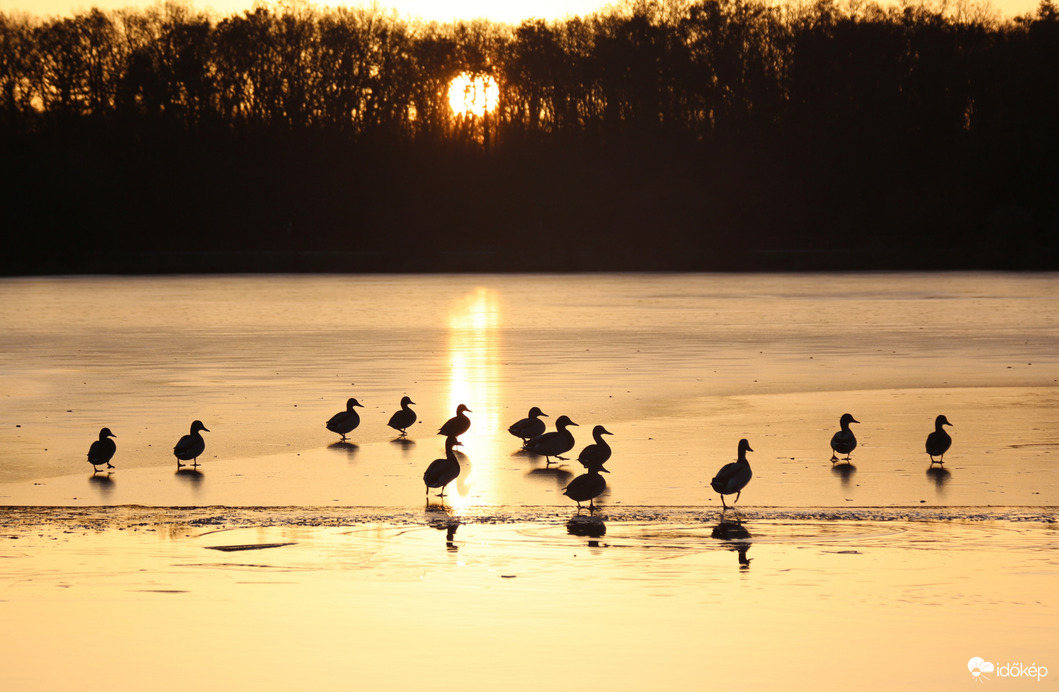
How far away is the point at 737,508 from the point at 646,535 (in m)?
1.19

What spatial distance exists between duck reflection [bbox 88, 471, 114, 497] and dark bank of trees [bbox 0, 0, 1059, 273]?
62.1m

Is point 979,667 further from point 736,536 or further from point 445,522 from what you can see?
point 445,522

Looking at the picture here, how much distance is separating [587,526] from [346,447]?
485cm

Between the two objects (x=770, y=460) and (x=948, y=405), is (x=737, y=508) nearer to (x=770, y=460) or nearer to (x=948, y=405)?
(x=770, y=460)

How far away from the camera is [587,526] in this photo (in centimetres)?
1083

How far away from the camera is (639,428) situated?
1605 cm

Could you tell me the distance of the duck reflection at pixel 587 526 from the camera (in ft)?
34.7

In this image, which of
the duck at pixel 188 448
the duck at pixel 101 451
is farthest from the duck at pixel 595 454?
the duck at pixel 101 451

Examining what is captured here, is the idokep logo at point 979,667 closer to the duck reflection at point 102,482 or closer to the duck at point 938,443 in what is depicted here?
the duck at point 938,443

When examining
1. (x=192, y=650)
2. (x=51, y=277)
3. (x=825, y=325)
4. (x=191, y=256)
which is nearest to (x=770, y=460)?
(x=192, y=650)

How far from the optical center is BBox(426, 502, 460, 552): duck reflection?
1037 centimetres

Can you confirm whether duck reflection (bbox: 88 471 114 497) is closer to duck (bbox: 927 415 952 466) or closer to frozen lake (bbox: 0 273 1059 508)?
frozen lake (bbox: 0 273 1059 508)

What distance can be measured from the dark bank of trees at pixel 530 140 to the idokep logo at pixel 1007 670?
2624 inches

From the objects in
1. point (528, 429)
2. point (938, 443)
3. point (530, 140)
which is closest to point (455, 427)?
point (528, 429)
